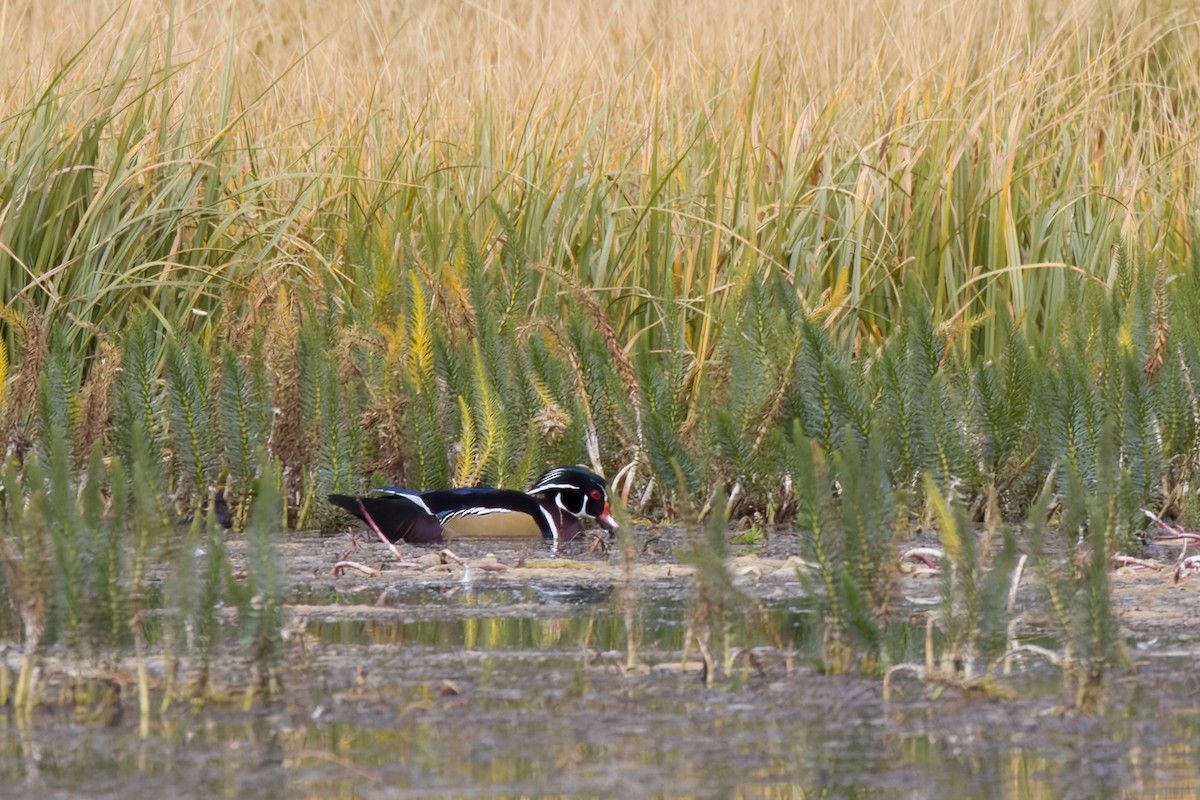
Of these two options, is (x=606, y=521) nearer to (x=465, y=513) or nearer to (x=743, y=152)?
(x=465, y=513)

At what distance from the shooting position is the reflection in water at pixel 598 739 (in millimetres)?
2762

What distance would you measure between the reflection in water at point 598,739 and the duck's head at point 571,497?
1.57 metres

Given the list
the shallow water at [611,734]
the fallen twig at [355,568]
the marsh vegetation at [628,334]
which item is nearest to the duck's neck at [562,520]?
the marsh vegetation at [628,334]

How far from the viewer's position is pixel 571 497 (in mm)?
5293

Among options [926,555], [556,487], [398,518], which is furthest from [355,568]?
[926,555]

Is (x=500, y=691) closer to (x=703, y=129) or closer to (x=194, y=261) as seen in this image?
(x=194, y=261)

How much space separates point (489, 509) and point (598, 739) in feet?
7.43

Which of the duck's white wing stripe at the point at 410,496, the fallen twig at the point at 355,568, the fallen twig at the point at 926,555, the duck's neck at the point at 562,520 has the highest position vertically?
the duck's white wing stripe at the point at 410,496

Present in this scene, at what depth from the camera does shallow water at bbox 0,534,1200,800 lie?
109 inches

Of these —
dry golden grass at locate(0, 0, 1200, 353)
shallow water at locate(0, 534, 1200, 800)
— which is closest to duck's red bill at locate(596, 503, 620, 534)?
dry golden grass at locate(0, 0, 1200, 353)

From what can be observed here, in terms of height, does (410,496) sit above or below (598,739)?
above

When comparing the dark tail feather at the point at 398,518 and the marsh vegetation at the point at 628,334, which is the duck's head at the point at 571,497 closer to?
the marsh vegetation at the point at 628,334

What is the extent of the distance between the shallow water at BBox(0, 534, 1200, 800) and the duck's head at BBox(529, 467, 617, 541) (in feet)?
4.72

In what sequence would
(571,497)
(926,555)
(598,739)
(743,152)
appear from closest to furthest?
(598,739), (926,555), (571,497), (743,152)
